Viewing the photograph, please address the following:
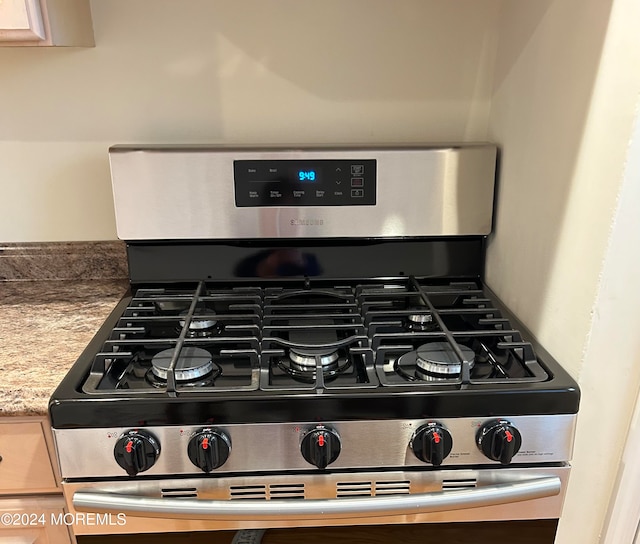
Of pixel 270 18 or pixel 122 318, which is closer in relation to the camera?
pixel 122 318

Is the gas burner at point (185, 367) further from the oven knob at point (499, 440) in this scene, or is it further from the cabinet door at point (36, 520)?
the oven knob at point (499, 440)

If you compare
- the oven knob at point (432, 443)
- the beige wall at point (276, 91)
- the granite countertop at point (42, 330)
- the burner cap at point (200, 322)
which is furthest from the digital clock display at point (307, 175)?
the oven knob at point (432, 443)

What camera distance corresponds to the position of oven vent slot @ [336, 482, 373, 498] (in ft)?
2.89

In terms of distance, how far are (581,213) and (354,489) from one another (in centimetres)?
56

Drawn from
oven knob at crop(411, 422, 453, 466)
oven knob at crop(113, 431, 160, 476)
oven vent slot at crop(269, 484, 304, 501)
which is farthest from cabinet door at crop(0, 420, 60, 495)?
oven knob at crop(411, 422, 453, 466)

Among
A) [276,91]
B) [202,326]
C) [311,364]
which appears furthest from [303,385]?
[276,91]

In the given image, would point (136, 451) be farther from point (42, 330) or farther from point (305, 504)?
point (42, 330)

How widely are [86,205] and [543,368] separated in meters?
1.07

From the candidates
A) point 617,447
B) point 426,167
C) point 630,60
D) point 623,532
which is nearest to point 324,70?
point 426,167

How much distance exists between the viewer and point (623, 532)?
96 centimetres

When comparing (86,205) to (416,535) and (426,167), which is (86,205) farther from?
(416,535)

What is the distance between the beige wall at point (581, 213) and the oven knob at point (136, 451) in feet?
2.18

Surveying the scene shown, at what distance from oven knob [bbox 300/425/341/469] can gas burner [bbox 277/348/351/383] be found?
0.31ft

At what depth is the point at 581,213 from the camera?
2.89 feet
